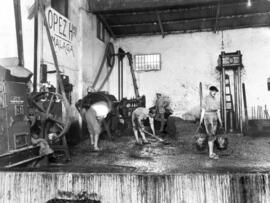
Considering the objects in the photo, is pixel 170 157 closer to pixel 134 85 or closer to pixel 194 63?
pixel 134 85

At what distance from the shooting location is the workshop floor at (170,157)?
489 cm

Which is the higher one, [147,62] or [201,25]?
[201,25]

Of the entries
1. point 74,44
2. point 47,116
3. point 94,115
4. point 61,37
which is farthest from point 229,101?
point 47,116

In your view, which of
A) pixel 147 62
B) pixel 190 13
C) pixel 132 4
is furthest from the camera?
pixel 147 62

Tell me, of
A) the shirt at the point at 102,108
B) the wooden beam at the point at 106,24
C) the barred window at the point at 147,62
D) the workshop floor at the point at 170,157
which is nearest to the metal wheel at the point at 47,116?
the workshop floor at the point at 170,157

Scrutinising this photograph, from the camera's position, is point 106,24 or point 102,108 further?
point 106,24

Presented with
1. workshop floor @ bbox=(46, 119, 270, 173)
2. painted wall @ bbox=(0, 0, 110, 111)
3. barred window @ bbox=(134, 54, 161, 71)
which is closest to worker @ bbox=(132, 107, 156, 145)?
workshop floor @ bbox=(46, 119, 270, 173)

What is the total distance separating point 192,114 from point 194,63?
214cm

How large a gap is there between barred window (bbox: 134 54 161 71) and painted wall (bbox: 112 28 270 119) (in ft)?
0.57

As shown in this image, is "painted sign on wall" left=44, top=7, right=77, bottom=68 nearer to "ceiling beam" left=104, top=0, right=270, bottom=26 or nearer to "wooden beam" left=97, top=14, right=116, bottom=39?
"wooden beam" left=97, top=14, right=116, bottom=39

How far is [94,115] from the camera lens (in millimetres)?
7070

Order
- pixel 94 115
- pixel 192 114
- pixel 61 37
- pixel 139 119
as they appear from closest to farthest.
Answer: pixel 94 115 < pixel 139 119 < pixel 61 37 < pixel 192 114

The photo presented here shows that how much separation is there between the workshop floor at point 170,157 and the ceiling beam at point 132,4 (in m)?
4.23

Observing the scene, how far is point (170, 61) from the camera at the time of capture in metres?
11.8
